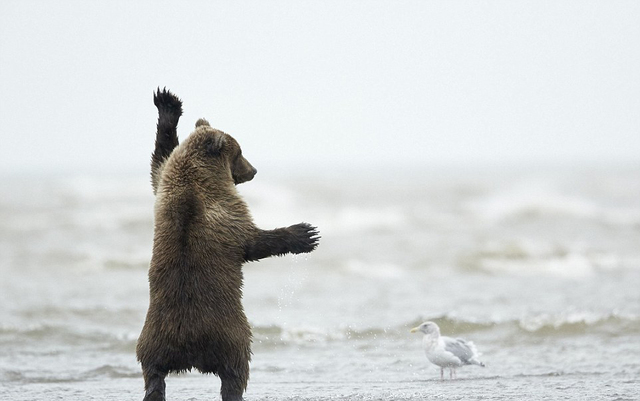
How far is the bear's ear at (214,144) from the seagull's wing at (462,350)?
13.1 ft

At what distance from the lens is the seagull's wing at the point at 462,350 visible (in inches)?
321

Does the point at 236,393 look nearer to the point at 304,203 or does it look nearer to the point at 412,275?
the point at 412,275

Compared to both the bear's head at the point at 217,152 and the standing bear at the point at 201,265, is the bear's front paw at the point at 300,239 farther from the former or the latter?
the bear's head at the point at 217,152

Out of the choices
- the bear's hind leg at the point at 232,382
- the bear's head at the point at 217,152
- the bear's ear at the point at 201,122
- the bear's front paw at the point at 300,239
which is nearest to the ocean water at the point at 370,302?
the bear's hind leg at the point at 232,382

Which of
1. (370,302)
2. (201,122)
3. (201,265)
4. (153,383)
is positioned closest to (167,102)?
(201,122)

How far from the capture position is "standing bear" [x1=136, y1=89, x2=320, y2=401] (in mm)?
4770

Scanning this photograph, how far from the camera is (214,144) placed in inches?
195

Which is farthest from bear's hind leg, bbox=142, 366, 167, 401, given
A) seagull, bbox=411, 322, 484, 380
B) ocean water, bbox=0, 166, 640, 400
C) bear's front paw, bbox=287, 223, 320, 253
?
seagull, bbox=411, 322, 484, 380

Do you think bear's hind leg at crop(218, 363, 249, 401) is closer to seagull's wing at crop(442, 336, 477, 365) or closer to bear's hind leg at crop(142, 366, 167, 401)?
bear's hind leg at crop(142, 366, 167, 401)

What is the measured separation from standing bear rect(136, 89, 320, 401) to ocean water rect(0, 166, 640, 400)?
168 cm

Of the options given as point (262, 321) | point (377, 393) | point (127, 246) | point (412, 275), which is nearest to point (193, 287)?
point (377, 393)

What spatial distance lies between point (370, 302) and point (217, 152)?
29.0 feet

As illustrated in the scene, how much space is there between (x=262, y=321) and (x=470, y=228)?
14.8 m

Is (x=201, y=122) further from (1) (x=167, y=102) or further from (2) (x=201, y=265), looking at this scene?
(2) (x=201, y=265)
